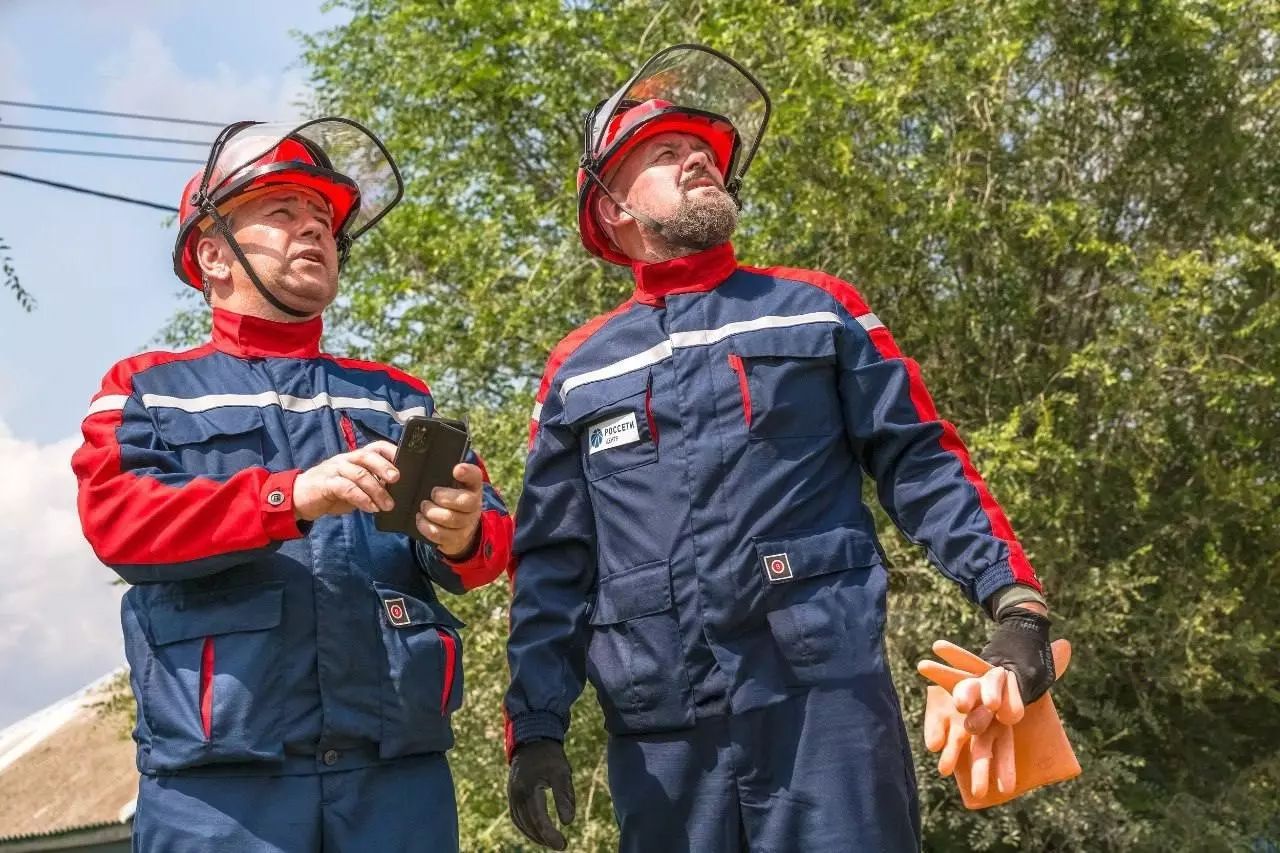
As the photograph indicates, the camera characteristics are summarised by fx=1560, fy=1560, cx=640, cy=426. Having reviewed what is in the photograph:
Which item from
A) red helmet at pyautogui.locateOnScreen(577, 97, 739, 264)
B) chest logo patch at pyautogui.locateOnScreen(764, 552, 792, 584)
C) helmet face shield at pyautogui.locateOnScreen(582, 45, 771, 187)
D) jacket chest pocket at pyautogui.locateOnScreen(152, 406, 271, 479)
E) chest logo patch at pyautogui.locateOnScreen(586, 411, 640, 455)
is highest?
helmet face shield at pyautogui.locateOnScreen(582, 45, 771, 187)

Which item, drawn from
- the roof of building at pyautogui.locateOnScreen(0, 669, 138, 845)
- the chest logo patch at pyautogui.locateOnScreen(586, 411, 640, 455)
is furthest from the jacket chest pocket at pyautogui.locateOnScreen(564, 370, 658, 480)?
the roof of building at pyautogui.locateOnScreen(0, 669, 138, 845)

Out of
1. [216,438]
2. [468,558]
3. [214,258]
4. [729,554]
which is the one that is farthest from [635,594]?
[214,258]

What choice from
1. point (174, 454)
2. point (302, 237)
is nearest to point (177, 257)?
point (302, 237)

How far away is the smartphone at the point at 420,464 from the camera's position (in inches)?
111

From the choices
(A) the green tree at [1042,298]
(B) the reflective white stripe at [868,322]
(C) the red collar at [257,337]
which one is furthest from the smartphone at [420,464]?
(A) the green tree at [1042,298]

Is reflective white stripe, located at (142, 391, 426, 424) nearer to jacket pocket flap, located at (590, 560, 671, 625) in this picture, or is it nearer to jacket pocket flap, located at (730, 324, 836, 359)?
jacket pocket flap, located at (590, 560, 671, 625)

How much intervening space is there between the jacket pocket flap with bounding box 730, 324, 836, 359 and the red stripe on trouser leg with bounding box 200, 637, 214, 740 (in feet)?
3.88

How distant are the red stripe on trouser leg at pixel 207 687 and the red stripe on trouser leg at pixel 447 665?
0.45 metres

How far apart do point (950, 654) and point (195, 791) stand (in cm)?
138

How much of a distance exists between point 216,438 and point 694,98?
1404 mm

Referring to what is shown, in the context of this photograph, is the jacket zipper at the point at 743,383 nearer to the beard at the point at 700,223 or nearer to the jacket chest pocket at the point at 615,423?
the jacket chest pocket at the point at 615,423

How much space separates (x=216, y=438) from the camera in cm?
311

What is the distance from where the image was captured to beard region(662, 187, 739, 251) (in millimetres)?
3406

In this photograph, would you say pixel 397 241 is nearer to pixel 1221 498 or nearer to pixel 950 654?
pixel 1221 498
